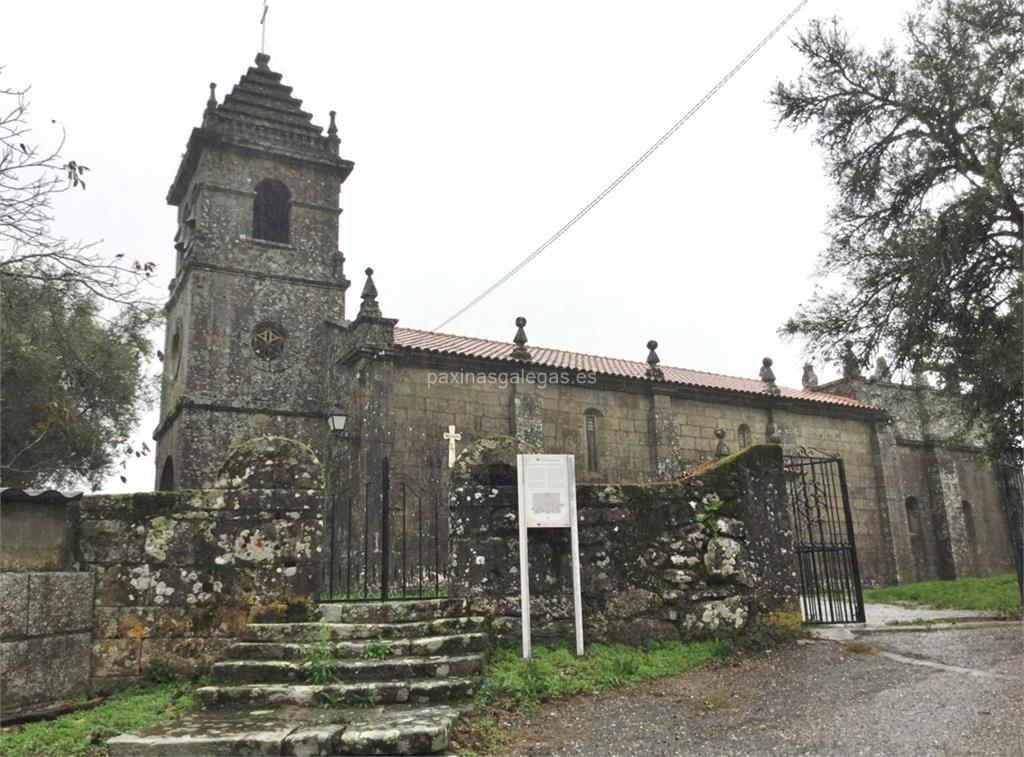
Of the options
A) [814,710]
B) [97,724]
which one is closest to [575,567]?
[814,710]

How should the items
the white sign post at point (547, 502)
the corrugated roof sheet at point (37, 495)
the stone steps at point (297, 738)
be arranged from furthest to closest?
the white sign post at point (547, 502) < the corrugated roof sheet at point (37, 495) < the stone steps at point (297, 738)

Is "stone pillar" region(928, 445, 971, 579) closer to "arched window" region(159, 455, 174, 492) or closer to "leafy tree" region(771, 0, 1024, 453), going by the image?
"leafy tree" region(771, 0, 1024, 453)

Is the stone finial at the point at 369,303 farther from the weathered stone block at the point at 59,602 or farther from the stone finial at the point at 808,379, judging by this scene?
the stone finial at the point at 808,379

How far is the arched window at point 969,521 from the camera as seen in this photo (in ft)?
86.8

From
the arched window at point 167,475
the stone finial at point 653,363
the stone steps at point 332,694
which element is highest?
the stone finial at point 653,363

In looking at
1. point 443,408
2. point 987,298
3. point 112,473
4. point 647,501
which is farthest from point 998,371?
point 112,473

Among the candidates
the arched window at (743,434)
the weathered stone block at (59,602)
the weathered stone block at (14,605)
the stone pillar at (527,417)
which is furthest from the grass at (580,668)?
the arched window at (743,434)

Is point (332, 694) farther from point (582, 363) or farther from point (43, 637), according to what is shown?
point (582, 363)

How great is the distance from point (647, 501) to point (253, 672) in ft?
13.9

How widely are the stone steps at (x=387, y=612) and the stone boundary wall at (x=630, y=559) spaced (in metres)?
0.31

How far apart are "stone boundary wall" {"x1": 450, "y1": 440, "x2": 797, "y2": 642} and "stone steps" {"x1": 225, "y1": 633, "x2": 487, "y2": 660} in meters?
0.75

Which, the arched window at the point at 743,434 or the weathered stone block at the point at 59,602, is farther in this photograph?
the arched window at the point at 743,434

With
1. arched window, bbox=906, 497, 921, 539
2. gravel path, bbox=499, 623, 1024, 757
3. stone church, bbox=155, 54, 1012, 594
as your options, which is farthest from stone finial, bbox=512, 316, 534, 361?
arched window, bbox=906, 497, 921, 539

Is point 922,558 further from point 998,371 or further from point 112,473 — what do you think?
point 112,473
